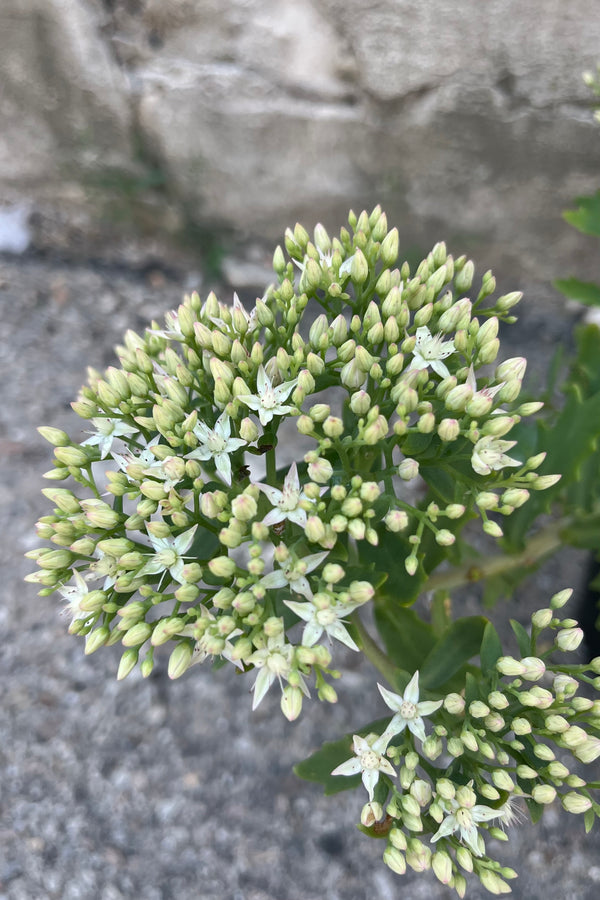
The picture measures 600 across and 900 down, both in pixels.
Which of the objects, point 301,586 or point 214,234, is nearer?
point 301,586

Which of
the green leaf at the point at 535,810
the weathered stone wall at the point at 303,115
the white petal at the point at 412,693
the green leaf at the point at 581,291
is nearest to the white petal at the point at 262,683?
the white petal at the point at 412,693

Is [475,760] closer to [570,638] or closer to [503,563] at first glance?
[570,638]

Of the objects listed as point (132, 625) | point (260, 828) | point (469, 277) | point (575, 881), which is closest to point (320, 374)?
point (469, 277)

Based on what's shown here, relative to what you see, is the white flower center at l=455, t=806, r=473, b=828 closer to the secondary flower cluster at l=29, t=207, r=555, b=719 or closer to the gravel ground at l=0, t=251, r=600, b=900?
the secondary flower cluster at l=29, t=207, r=555, b=719

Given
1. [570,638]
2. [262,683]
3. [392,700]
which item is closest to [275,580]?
[262,683]

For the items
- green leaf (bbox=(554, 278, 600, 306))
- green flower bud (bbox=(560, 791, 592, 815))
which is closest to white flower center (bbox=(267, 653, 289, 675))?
green flower bud (bbox=(560, 791, 592, 815))

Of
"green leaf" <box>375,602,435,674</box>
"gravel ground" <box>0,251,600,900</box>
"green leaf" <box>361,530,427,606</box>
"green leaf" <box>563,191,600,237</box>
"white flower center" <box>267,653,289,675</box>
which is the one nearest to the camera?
"white flower center" <box>267,653,289,675</box>

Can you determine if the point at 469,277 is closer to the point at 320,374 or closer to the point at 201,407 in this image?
the point at 320,374
